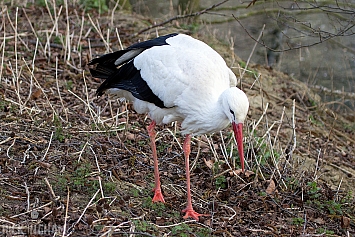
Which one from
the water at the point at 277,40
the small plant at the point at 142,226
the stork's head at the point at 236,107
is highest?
the stork's head at the point at 236,107

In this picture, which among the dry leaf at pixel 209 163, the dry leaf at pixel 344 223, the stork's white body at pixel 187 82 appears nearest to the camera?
the stork's white body at pixel 187 82

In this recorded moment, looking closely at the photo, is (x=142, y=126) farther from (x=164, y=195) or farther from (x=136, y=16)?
(x=136, y=16)

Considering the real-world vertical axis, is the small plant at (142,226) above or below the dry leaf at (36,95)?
below

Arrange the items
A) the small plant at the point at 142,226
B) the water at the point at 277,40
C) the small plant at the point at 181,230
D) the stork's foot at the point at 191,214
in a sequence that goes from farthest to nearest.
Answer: the water at the point at 277,40 < the stork's foot at the point at 191,214 < the small plant at the point at 181,230 < the small plant at the point at 142,226

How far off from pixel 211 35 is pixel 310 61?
3464 millimetres

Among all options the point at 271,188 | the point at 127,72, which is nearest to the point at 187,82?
the point at 127,72

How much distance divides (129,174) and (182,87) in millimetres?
1216

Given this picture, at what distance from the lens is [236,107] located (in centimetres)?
457

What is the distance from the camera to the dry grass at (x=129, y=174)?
468 centimetres

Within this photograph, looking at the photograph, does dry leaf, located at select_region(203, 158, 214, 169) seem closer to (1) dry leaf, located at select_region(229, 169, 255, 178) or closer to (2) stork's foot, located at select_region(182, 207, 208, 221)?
(1) dry leaf, located at select_region(229, 169, 255, 178)

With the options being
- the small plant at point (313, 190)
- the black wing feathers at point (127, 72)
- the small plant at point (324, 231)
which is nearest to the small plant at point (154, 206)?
the black wing feathers at point (127, 72)

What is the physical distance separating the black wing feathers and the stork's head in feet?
2.50

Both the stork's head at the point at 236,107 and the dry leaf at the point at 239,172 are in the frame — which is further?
the dry leaf at the point at 239,172

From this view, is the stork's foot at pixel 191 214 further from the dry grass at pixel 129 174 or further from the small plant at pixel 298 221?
the small plant at pixel 298 221
